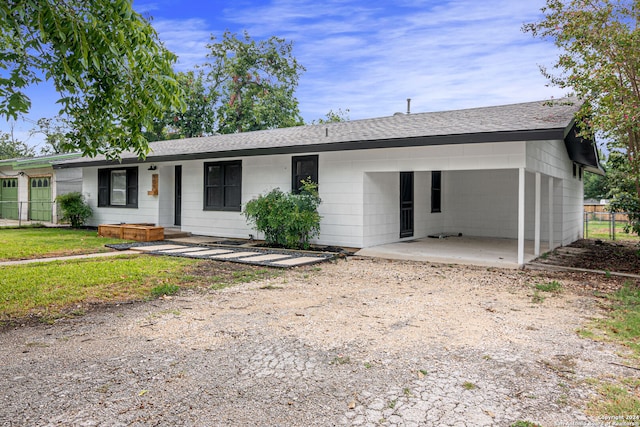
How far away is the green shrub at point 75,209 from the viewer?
50.3ft

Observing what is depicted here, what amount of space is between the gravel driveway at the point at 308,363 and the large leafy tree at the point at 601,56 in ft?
14.4

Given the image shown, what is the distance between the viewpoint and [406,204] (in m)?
11.7

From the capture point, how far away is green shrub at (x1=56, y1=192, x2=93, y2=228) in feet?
50.3

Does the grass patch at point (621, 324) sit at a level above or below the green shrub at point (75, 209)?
below

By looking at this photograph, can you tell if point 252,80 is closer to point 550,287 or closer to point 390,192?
point 390,192

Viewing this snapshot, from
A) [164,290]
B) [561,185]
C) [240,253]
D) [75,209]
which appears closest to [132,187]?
[75,209]

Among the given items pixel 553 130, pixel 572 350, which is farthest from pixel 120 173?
pixel 572 350

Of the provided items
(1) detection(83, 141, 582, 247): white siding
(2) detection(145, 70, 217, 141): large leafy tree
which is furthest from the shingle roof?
(2) detection(145, 70, 217, 141): large leafy tree

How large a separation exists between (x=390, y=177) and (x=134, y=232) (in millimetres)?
7222

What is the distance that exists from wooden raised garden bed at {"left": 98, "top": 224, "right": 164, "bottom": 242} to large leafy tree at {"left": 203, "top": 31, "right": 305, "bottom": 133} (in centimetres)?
1390

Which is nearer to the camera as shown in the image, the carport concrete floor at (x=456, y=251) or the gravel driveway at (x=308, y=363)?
the gravel driveway at (x=308, y=363)

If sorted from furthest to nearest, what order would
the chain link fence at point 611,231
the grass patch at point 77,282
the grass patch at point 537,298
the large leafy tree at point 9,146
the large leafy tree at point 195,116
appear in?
the large leafy tree at point 9,146, the large leafy tree at point 195,116, the chain link fence at point 611,231, the grass patch at point 537,298, the grass patch at point 77,282

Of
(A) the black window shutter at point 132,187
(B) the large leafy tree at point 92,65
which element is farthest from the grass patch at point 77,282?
(A) the black window shutter at point 132,187

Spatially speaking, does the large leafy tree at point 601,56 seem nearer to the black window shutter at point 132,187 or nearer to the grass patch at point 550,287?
the grass patch at point 550,287
